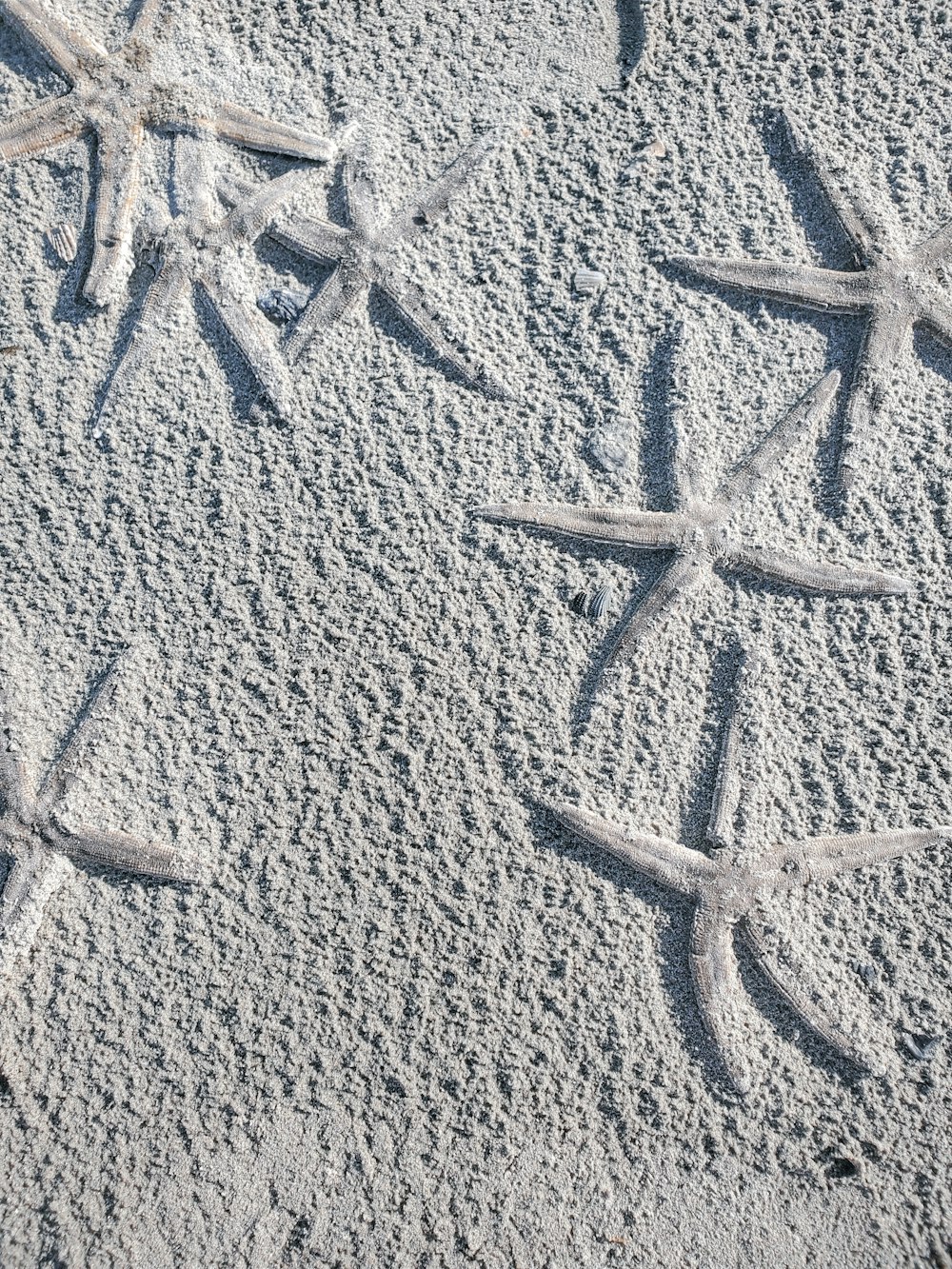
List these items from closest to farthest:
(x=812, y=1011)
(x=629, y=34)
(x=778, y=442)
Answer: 1. (x=812, y=1011)
2. (x=778, y=442)
3. (x=629, y=34)

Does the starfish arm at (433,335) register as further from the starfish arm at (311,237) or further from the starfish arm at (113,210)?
the starfish arm at (113,210)

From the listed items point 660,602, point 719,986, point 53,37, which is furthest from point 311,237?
point 719,986

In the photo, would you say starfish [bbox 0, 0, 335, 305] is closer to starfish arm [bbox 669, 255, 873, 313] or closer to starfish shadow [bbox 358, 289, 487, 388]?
starfish shadow [bbox 358, 289, 487, 388]

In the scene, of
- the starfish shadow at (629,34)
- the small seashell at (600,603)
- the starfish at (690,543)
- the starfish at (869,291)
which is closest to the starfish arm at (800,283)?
the starfish at (869,291)

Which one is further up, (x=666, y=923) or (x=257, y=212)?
(x=257, y=212)

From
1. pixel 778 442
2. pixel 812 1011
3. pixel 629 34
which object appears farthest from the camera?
pixel 629 34

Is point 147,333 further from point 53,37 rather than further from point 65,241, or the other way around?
point 53,37

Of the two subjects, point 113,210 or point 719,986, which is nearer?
point 719,986
